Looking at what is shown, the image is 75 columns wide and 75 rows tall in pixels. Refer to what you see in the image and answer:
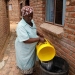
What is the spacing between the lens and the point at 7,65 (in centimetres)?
451

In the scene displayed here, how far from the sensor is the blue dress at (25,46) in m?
2.96

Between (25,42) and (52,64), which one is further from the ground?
(25,42)

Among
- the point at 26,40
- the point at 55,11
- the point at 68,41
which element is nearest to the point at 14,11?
the point at 55,11

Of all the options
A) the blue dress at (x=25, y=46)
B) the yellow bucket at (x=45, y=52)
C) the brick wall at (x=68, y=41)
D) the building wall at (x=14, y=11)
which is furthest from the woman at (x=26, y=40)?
the building wall at (x=14, y=11)

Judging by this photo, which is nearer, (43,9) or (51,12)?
(51,12)

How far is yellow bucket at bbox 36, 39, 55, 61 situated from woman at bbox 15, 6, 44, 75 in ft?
0.48

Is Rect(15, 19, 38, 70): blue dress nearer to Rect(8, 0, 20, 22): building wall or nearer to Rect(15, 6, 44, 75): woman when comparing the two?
Rect(15, 6, 44, 75): woman

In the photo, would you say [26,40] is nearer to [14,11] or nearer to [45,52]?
[45,52]

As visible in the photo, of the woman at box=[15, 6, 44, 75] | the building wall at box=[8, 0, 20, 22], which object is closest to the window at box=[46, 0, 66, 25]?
the woman at box=[15, 6, 44, 75]

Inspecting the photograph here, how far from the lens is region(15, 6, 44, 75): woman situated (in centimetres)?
293

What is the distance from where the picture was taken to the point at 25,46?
3219mm

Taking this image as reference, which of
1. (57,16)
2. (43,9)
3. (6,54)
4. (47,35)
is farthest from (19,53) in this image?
(6,54)

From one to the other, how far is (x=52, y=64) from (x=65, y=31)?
75cm

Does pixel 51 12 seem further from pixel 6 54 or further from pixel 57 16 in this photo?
pixel 6 54
